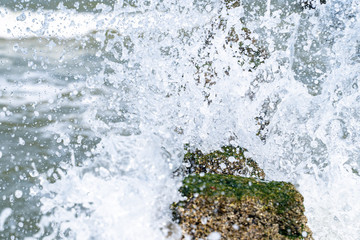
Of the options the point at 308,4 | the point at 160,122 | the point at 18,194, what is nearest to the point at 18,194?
the point at 18,194

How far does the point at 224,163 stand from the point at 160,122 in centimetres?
62

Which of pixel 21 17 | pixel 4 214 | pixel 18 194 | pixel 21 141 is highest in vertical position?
pixel 21 17

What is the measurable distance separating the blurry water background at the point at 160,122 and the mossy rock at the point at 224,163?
0.10m

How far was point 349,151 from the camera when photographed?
414cm

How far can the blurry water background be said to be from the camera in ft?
9.38

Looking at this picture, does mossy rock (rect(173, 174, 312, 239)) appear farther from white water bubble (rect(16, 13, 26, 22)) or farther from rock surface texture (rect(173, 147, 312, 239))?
white water bubble (rect(16, 13, 26, 22))

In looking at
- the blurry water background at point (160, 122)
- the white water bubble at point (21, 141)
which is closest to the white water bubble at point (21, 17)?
the blurry water background at point (160, 122)

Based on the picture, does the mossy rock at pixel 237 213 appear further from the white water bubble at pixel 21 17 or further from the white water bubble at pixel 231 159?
the white water bubble at pixel 21 17

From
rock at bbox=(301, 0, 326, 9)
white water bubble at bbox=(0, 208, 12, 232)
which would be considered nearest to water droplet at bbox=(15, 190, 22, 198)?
white water bubble at bbox=(0, 208, 12, 232)

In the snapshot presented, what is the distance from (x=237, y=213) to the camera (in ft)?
7.68

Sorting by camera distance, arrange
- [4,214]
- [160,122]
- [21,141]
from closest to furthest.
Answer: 1. [160,122]
2. [4,214]
3. [21,141]

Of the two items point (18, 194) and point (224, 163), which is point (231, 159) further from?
point (18, 194)

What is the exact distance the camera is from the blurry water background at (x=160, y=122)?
2859mm

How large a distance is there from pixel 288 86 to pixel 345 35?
1870mm
